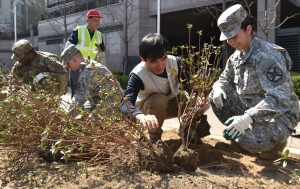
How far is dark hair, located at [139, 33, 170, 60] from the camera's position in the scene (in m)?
2.66

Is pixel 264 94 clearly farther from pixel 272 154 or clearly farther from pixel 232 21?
pixel 232 21

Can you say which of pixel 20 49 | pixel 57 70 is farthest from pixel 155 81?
pixel 20 49

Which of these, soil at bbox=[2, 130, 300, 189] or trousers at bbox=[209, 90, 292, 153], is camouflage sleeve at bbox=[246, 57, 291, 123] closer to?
trousers at bbox=[209, 90, 292, 153]

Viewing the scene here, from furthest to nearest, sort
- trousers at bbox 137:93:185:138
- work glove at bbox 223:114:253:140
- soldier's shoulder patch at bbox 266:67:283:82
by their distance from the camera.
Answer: trousers at bbox 137:93:185:138 → soldier's shoulder patch at bbox 266:67:283:82 → work glove at bbox 223:114:253:140

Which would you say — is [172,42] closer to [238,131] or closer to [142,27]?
[142,27]

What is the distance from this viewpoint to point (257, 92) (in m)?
3.00

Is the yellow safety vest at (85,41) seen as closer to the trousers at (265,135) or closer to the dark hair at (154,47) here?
the dark hair at (154,47)

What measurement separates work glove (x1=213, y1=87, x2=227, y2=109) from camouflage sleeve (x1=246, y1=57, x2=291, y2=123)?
45 cm

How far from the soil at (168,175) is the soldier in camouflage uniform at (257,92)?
0.22 m

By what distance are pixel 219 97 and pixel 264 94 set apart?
1.24ft

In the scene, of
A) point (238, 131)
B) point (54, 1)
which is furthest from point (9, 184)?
point (54, 1)

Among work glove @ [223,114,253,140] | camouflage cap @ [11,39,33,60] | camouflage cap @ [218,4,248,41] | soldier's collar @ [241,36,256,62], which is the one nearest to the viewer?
work glove @ [223,114,253,140]

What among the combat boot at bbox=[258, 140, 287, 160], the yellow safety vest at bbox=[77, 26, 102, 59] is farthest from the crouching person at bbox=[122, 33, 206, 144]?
the yellow safety vest at bbox=[77, 26, 102, 59]

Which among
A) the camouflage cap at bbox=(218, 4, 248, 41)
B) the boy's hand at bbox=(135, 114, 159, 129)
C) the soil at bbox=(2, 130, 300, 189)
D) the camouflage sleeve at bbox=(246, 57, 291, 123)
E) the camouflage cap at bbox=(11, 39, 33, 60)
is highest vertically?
the camouflage cap at bbox=(218, 4, 248, 41)
